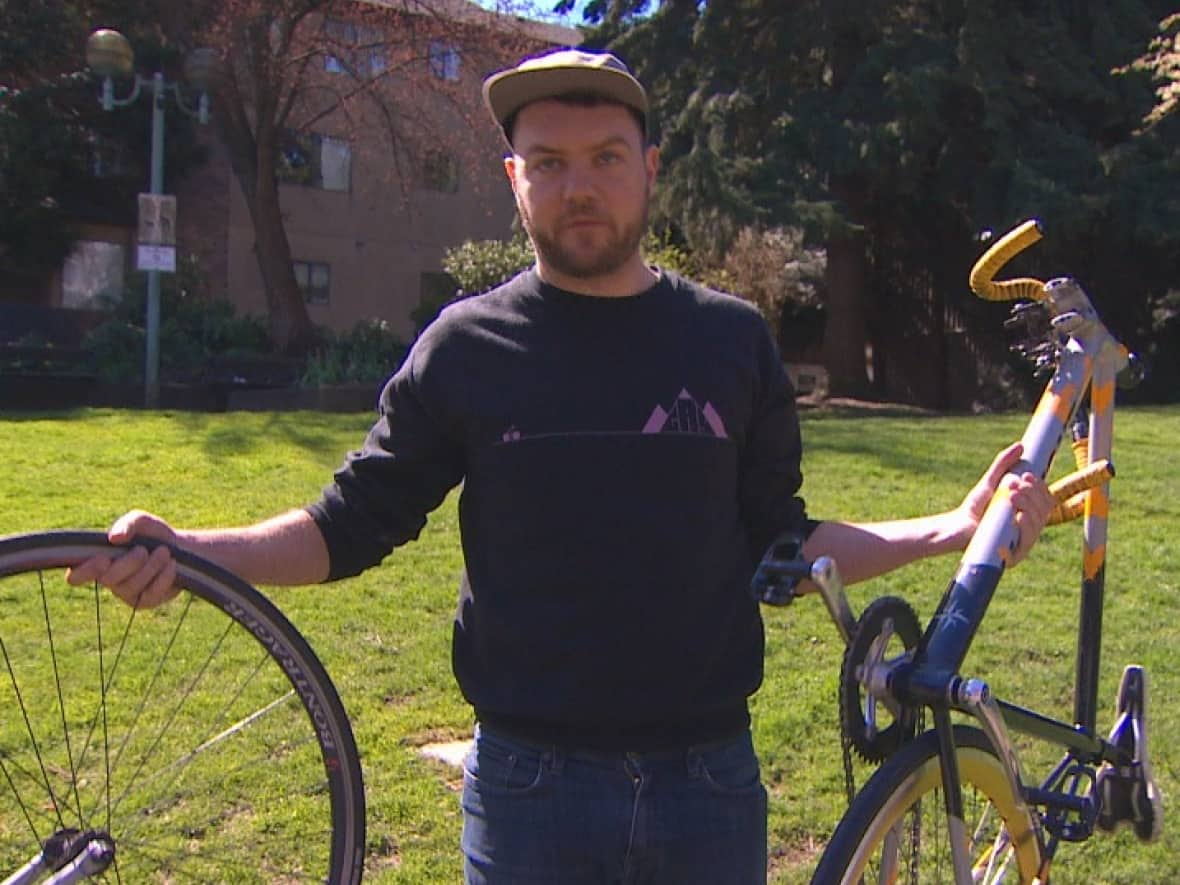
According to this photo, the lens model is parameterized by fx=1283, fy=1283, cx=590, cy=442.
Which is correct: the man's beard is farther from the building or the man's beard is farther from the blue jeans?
the building

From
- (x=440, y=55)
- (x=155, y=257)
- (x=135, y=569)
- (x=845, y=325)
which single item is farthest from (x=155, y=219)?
(x=135, y=569)

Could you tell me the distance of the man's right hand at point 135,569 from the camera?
5.94 feet

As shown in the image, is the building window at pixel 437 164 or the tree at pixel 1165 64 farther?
the building window at pixel 437 164

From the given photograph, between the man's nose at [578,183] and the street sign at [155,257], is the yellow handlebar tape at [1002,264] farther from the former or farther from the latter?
the street sign at [155,257]

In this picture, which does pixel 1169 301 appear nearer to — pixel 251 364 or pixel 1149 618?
pixel 251 364

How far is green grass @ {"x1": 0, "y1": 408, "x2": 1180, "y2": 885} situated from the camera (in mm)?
3865

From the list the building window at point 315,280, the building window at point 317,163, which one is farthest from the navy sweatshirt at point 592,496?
the building window at point 315,280

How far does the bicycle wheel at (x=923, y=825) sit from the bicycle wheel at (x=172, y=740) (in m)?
0.76

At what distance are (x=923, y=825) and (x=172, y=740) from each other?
109 inches

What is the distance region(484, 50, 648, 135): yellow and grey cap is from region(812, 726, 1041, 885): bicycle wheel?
3.68 feet

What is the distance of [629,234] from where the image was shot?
6.86 feet

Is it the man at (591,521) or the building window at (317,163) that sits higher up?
the building window at (317,163)

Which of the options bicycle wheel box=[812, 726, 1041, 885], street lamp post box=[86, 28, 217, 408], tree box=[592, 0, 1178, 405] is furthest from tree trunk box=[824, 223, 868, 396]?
bicycle wheel box=[812, 726, 1041, 885]

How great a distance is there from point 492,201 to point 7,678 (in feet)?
101
